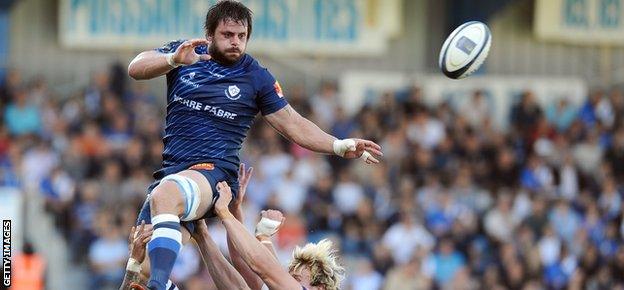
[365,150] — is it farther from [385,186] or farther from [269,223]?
[385,186]

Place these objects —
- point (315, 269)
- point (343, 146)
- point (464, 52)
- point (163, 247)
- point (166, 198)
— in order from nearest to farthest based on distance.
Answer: point (163, 247) → point (166, 198) → point (343, 146) → point (315, 269) → point (464, 52)

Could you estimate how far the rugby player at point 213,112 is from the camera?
826 cm

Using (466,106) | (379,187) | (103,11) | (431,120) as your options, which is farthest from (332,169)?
(103,11)

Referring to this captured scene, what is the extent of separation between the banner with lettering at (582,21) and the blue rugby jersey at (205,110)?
14.1 meters

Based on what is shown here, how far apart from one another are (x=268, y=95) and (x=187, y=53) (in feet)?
2.75

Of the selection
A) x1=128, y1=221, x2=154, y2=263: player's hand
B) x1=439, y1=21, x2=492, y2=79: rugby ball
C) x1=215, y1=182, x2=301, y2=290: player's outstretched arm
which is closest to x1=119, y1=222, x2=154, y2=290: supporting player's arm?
x1=128, y1=221, x2=154, y2=263: player's hand

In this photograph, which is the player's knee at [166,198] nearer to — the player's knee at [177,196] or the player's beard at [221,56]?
the player's knee at [177,196]

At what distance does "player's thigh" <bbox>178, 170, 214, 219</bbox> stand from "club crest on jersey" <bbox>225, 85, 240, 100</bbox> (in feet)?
1.68

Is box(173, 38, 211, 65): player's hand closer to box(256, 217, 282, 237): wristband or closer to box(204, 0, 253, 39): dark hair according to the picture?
box(204, 0, 253, 39): dark hair

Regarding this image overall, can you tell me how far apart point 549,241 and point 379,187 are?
213 cm

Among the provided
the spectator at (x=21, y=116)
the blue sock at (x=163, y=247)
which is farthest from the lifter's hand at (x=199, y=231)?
the spectator at (x=21, y=116)

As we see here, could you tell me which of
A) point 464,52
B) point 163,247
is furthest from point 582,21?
point 163,247

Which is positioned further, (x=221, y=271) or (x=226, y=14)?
(x=221, y=271)

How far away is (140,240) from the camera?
8.35 m
